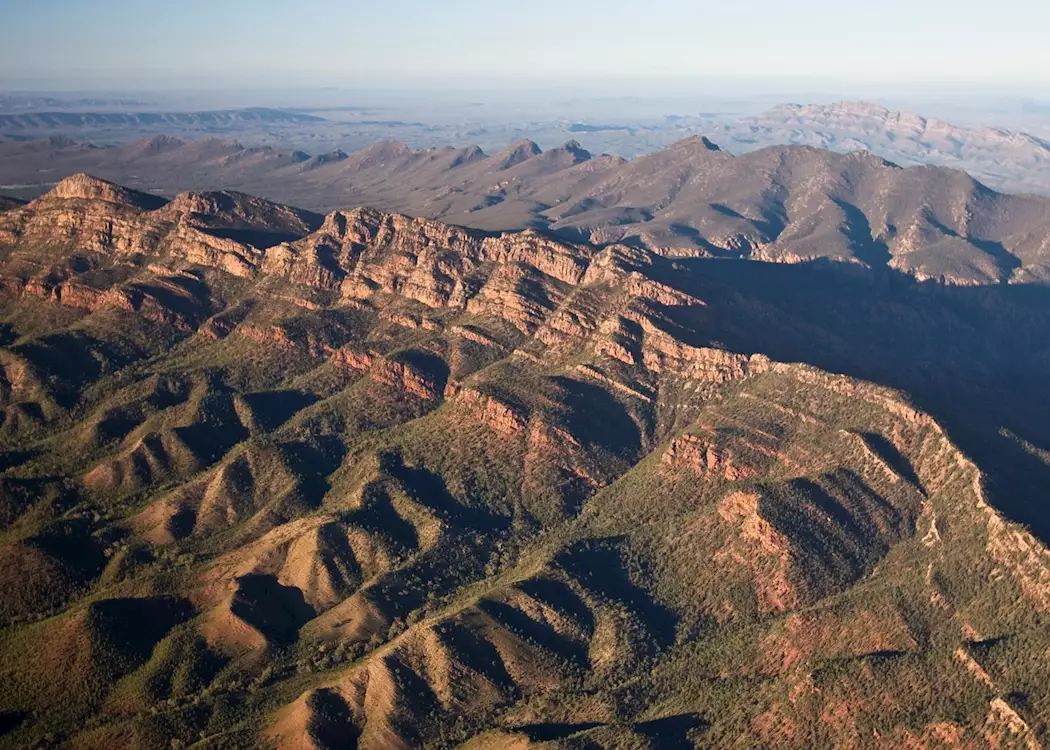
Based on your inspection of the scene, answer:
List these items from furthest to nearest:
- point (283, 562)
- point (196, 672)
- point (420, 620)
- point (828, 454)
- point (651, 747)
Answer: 1. point (828, 454)
2. point (283, 562)
3. point (420, 620)
4. point (196, 672)
5. point (651, 747)

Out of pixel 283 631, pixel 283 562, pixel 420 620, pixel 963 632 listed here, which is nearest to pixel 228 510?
pixel 283 562

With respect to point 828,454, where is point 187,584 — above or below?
below

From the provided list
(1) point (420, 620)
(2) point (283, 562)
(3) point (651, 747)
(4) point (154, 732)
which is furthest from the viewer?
(2) point (283, 562)

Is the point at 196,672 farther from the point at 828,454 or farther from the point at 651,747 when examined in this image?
the point at 828,454

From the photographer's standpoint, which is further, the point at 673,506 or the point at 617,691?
the point at 673,506

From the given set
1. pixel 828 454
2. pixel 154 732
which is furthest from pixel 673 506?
pixel 154 732

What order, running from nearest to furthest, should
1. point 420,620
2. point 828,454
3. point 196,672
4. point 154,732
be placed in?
1. point 154,732
2. point 196,672
3. point 420,620
4. point 828,454

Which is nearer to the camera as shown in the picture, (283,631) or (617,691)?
(617,691)

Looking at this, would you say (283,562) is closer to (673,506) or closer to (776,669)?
(673,506)

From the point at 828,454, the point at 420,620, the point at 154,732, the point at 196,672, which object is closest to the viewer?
the point at 154,732
